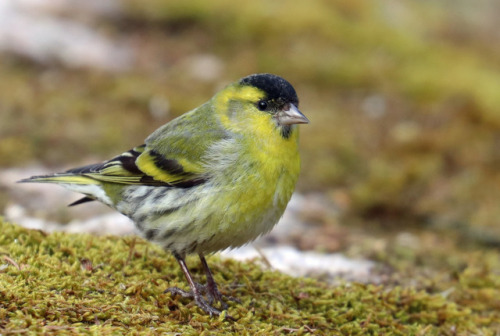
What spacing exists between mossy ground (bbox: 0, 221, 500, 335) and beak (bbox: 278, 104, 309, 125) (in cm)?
120

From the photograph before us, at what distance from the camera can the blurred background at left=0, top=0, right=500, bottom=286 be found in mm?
6801

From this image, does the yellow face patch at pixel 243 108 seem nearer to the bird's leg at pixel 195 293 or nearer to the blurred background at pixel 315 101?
A: the bird's leg at pixel 195 293

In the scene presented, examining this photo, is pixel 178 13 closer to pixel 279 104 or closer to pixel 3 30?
pixel 3 30

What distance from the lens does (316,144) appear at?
8.30 m

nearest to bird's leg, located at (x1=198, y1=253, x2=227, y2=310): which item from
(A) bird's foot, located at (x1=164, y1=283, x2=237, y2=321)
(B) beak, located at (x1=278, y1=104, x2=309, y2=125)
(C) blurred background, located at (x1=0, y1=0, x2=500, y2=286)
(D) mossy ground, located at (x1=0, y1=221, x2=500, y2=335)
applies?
(A) bird's foot, located at (x1=164, y1=283, x2=237, y2=321)

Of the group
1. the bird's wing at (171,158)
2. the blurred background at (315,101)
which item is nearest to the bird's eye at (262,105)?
the bird's wing at (171,158)

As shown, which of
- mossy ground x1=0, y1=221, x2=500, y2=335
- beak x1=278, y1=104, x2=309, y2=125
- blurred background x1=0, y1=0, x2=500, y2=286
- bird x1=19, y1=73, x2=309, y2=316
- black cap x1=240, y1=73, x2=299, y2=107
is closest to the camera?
mossy ground x1=0, y1=221, x2=500, y2=335

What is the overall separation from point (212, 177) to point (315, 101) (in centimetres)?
512

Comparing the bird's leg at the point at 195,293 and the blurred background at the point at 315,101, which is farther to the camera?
the blurred background at the point at 315,101

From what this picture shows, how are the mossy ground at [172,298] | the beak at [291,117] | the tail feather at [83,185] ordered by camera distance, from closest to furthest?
the mossy ground at [172,298] < the beak at [291,117] < the tail feather at [83,185]

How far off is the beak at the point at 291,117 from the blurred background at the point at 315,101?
1858mm

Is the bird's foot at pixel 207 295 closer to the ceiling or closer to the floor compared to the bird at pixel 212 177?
closer to the floor

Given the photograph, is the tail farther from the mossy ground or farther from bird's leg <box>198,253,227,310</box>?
bird's leg <box>198,253,227,310</box>

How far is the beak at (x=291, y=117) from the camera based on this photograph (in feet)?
14.5
